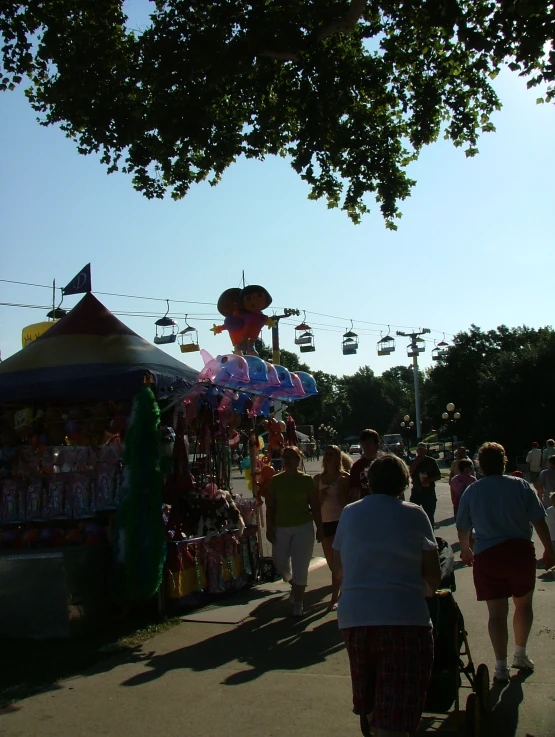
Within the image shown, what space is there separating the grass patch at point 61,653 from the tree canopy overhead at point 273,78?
5300mm

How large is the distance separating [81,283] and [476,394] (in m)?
54.1

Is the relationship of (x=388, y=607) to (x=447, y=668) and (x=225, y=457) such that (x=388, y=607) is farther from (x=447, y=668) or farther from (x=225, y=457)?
(x=225, y=457)

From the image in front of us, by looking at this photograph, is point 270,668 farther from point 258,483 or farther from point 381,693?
point 258,483

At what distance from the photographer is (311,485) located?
317 inches

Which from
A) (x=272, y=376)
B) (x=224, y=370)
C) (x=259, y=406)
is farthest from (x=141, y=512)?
(x=259, y=406)

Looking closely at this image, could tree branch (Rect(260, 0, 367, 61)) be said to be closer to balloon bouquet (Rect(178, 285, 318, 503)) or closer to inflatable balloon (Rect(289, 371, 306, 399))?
balloon bouquet (Rect(178, 285, 318, 503))

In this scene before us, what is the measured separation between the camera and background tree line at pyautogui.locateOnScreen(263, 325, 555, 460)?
42000 mm

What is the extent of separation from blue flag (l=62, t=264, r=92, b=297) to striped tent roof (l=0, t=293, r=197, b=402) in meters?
0.34

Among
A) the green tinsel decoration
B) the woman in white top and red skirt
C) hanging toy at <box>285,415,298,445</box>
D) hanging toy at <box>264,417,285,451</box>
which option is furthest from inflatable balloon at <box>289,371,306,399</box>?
the green tinsel decoration

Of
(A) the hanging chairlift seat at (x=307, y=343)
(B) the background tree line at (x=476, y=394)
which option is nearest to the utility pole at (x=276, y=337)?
(A) the hanging chairlift seat at (x=307, y=343)

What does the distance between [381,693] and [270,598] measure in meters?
5.38

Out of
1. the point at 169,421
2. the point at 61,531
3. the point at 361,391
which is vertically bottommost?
the point at 61,531

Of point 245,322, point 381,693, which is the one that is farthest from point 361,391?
point 381,693

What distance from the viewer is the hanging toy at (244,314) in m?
11.2
